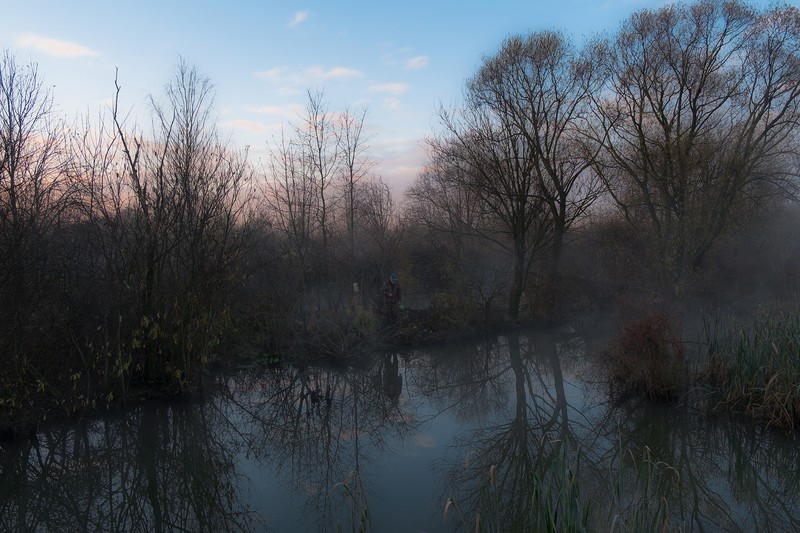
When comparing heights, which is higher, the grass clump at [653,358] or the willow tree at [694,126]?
the willow tree at [694,126]

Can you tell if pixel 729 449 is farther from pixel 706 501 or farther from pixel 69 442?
pixel 69 442

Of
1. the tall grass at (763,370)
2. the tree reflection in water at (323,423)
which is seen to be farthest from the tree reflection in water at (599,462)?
the tree reflection in water at (323,423)

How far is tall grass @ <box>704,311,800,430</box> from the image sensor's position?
7.88 meters

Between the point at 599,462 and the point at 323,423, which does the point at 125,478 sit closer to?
the point at 323,423

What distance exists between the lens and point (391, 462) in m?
7.60

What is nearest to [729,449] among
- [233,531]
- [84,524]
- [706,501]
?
[706,501]

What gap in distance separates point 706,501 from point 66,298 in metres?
8.81

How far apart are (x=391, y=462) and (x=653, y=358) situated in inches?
195

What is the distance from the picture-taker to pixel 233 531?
569 cm

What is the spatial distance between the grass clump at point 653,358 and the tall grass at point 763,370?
53 cm

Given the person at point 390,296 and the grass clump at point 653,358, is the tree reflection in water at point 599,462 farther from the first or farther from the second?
the person at point 390,296

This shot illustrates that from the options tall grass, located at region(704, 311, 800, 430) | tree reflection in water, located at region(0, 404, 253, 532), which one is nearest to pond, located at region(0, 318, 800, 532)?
tree reflection in water, located at region(0, 404, 253, 532)

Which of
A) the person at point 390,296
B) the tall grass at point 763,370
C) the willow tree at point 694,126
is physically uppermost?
the willow tree at point 694,126

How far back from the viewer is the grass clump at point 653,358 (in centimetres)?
956
